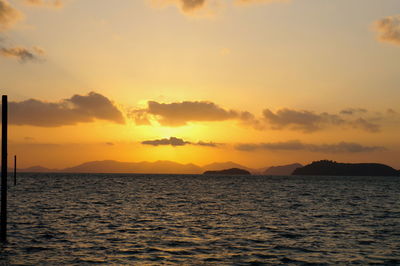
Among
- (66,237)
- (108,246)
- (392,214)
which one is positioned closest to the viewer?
(108,246)

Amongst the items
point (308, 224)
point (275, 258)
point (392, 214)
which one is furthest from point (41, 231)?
point (392, 214)

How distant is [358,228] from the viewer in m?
37.3

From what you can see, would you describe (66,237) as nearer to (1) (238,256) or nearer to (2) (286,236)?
(1) (238,256)

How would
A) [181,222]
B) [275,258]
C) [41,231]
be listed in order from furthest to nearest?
1. [181,222]
2. [41,231]
3. [275,258]

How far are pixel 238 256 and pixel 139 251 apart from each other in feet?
20.2

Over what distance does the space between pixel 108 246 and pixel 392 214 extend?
36569 mm

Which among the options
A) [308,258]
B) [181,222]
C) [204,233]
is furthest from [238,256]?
[181,222]

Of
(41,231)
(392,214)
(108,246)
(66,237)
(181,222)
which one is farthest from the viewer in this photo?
(392,214)

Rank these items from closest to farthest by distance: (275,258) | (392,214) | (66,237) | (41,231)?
(275,258)
(66,237)
(41,231)
(392,214)

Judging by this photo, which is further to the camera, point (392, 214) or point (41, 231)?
point (392, 214)

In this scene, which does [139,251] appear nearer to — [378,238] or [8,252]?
[8,252]

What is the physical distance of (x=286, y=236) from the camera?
32.2 metres

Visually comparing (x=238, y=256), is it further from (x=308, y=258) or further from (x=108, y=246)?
(x=108, y=246)

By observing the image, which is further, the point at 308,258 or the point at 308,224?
the point at 308,224
